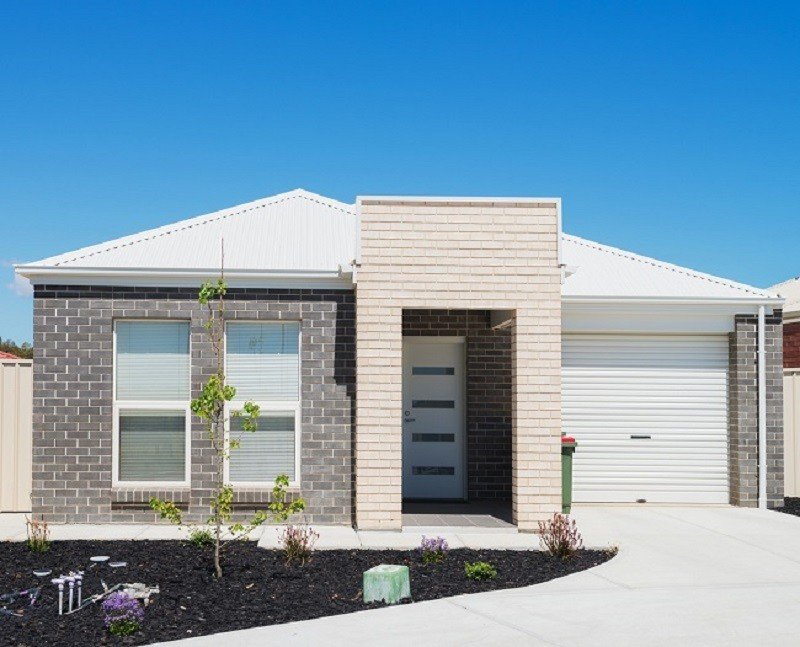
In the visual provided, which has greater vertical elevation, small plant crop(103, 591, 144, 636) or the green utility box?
the green utility box

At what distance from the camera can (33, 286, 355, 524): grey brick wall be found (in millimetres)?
13164

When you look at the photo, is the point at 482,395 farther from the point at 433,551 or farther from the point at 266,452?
the point at 433,551

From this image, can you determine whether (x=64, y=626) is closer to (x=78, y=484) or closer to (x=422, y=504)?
(x=78, y=484)

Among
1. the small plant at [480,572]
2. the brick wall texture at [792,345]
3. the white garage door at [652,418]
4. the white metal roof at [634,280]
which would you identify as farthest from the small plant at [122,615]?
the brick wall texture at [792,345]

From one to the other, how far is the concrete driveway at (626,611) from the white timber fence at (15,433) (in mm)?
7520

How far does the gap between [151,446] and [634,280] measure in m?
8.02

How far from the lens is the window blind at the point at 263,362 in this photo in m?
13.3

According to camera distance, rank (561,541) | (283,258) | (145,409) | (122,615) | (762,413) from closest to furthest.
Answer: (122,615) < (561,541) < (145,409) < (283,258) < (762,413)

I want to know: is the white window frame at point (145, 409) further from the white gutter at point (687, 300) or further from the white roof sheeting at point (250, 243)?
the white gutter at point (687, 300)

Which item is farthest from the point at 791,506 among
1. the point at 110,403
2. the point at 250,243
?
the point at 110,403

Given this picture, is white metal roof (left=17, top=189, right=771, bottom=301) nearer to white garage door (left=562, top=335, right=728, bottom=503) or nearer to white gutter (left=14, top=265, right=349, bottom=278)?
white gutter (left=14, top=265, right=349, bottom=278)

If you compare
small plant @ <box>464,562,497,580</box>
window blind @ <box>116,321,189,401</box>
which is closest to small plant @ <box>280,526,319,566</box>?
small plant @ <box>464,562,497,580</box>

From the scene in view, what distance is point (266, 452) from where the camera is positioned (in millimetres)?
13375

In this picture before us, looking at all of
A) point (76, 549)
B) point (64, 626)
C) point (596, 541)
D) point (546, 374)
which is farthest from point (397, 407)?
point (64, 626)
